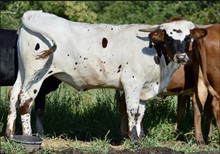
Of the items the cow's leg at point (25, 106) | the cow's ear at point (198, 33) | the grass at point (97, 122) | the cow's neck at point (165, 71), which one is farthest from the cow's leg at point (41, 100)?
the cow's ear at point (198, 33)

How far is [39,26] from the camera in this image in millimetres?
9062

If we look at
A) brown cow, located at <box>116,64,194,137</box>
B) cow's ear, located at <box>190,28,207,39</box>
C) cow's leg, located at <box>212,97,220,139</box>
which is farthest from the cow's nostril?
brown cow, located at <box>116,64,194,137</box>

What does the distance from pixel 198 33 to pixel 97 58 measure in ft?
4.97

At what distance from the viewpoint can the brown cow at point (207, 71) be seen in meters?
9.57

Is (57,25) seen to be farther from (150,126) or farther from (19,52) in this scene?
(150,126)

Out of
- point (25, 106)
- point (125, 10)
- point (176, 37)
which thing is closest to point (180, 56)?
point (176, 37)

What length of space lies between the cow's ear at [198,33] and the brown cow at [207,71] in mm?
284

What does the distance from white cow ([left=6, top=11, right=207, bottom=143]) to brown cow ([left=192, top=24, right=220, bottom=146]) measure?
0.56 metres

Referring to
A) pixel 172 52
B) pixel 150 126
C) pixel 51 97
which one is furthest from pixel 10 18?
pixel 172 52

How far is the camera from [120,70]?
9.04 m

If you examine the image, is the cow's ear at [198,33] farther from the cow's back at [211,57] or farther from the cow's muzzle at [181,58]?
the cow's muzzle at [181,58]

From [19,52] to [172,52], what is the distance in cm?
217

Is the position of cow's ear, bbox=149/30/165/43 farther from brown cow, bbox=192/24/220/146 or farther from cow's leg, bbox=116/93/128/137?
cow's leg, bbox=116/93/128/137

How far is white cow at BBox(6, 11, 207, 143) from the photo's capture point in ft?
29.5
